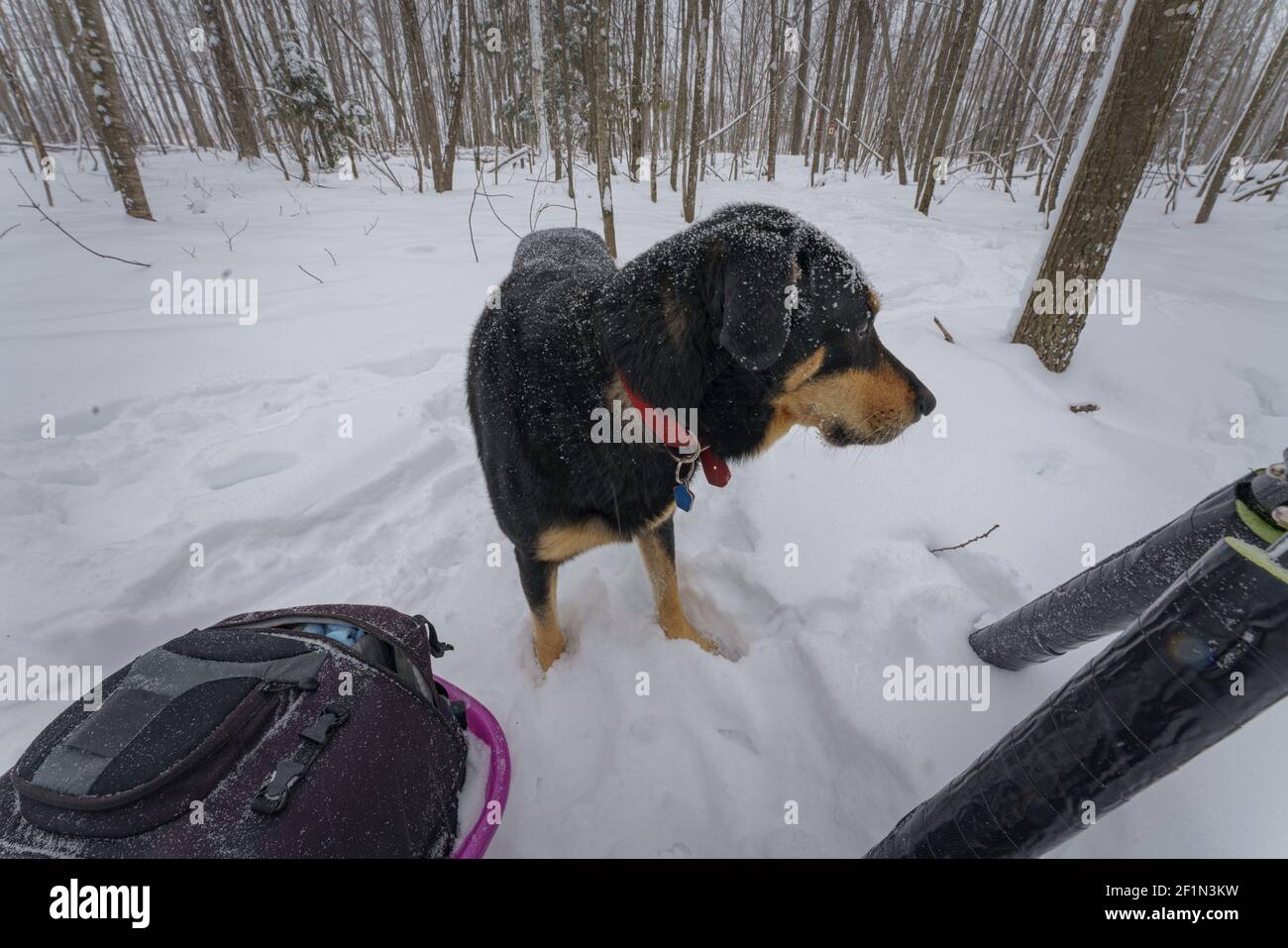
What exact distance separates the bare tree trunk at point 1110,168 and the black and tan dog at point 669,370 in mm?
2369

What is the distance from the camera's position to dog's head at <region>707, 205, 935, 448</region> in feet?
4.41

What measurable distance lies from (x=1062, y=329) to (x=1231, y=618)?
336 cm

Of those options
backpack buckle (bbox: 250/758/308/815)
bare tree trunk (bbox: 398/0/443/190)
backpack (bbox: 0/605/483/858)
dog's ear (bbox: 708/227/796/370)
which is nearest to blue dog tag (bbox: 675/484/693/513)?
dog's ear (bbox: 708/227/796/370)

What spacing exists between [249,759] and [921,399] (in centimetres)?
217

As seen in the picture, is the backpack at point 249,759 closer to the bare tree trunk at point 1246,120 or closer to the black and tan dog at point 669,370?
the black and tan dog at point 669,370

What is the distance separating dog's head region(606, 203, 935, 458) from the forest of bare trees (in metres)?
2.63

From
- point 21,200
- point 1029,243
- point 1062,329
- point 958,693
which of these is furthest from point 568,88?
point 958,693

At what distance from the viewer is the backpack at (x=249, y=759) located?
3.24ft

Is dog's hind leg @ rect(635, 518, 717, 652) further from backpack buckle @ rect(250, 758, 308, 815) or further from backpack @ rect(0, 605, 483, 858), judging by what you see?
backpack buckle @ rect(250, 758, 308, 815)

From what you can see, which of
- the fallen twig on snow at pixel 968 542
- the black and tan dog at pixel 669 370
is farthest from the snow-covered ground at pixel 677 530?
the black and tan dog at pixel 669 370

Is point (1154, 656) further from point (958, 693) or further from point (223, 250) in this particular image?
point (223, 250)

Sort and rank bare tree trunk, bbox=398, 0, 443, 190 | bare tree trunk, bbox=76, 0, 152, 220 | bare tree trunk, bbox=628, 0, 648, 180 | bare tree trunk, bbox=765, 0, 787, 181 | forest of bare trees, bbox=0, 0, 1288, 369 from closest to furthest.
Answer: forest of bare trees, bbox=0, 0, 1288, 369, bare tree trunk, bbox=76, 0, 152, 220, bare tree trunk, bbox=628, 0, 648, 180, bare tree trunk, bbox=398, 0, 443, 190, bare tree trunk, bbox=765, 0, 787, 181

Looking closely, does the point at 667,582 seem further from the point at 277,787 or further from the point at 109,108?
the point at 109,108
